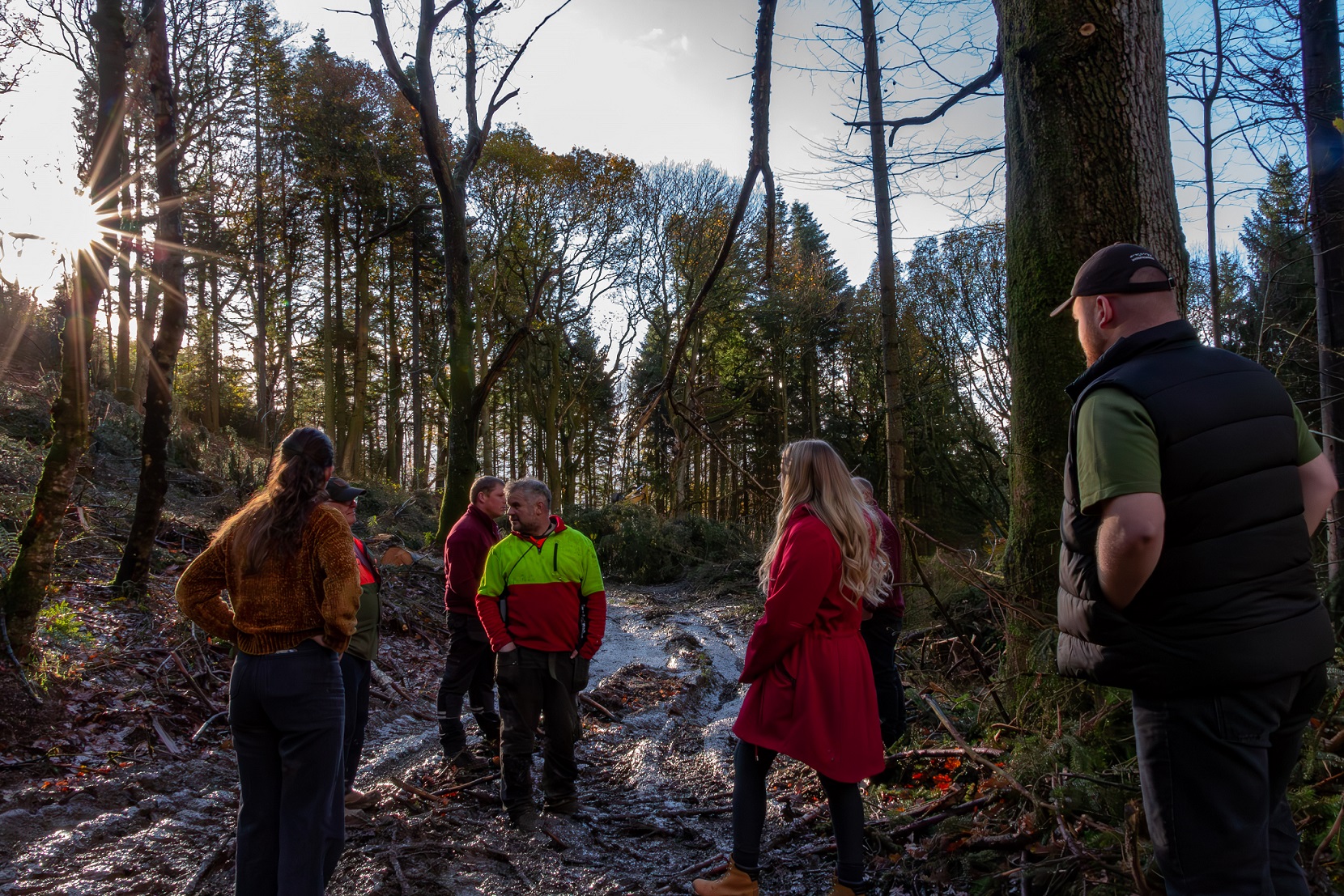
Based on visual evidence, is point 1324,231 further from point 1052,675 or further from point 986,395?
point 1052,675

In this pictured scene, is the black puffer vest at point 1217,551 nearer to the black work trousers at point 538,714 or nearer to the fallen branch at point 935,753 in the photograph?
the fallen branch at point 935,753

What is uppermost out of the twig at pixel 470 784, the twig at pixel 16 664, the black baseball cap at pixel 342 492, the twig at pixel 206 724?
the black baseball cap at pixel 342 492

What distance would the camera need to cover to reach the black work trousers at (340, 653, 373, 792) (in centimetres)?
474

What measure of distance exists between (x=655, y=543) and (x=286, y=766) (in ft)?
54.4

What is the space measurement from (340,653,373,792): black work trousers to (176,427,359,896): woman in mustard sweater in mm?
1640

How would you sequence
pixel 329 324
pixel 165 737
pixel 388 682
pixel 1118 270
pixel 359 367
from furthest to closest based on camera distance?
pixel 359 367 → pixel 329 324 → pixel 388 682 → pixel 165 737 → pixel 1118 270

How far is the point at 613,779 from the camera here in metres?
5.76

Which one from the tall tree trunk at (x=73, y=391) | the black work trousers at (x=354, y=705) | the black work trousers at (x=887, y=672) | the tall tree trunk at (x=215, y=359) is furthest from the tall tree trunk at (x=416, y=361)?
the black work trousers at (x=887, y=672)

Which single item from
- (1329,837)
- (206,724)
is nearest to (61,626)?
(206,724)

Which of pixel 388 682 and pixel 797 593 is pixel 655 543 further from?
pixel 797 593

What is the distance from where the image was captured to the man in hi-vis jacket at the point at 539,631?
489 centimetres

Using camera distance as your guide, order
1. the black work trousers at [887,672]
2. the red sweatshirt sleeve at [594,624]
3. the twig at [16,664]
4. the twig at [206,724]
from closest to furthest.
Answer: the red sweatshirt sleeve at [594,624]
the black work trousers at [887,672]
the twig at [16,664]
the twig at [206,724]

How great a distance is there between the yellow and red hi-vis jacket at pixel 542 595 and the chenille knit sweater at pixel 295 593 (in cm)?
183

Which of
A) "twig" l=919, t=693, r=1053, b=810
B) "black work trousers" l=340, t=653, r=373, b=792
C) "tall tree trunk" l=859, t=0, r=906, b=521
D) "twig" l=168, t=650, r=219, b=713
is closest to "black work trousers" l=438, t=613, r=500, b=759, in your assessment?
"black work trousers" l=340, t=653, r=373, b=792
